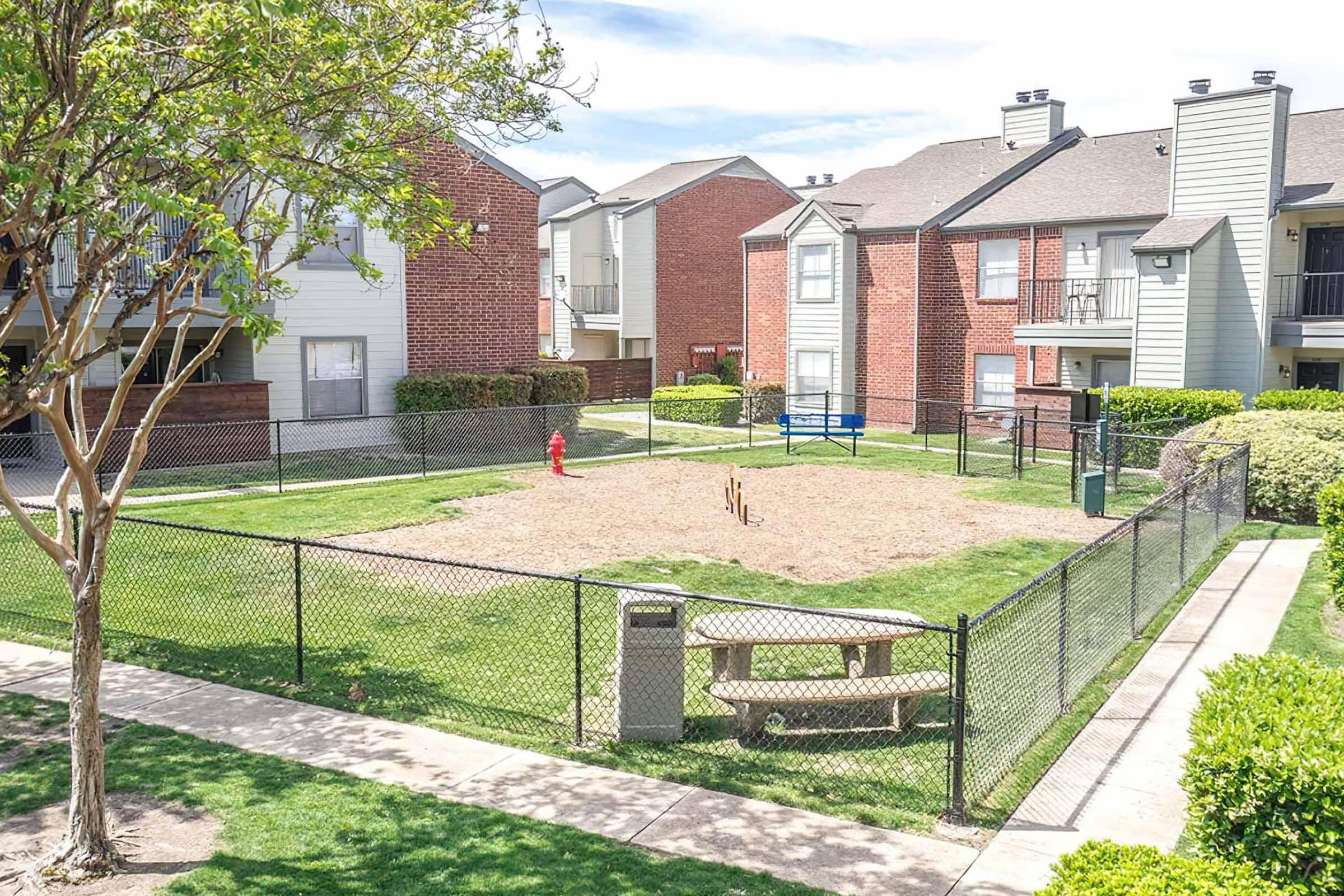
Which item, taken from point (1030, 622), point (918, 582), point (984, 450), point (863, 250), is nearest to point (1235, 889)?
point (1030, 622)

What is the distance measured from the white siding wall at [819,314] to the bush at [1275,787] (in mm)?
27780

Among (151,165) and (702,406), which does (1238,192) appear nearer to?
(702,406)

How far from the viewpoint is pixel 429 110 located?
1138 centimetres

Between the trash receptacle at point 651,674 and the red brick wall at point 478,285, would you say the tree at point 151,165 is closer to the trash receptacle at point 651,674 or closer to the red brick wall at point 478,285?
the trash receptacle at point 651,674

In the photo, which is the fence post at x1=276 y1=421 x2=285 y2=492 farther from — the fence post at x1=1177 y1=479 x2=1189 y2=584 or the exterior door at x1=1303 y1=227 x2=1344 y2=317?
the exterior door at x1=1303 y1=227 x2=1344 y2=317

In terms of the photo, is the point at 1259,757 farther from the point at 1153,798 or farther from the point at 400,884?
the point at 400,884

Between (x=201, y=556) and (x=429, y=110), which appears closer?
(x=429, y=110)

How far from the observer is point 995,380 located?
3192 cm

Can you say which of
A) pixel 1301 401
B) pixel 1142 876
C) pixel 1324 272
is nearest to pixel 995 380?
pixel 1324 272

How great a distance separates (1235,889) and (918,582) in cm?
941

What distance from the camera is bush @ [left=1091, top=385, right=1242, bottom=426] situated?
24.1 meters

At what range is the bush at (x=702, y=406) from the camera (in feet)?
111

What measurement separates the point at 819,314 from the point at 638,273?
918 cm

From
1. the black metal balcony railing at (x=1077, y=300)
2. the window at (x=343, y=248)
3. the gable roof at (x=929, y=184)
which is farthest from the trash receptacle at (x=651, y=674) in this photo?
the gable roof at (x=929, y=184)
